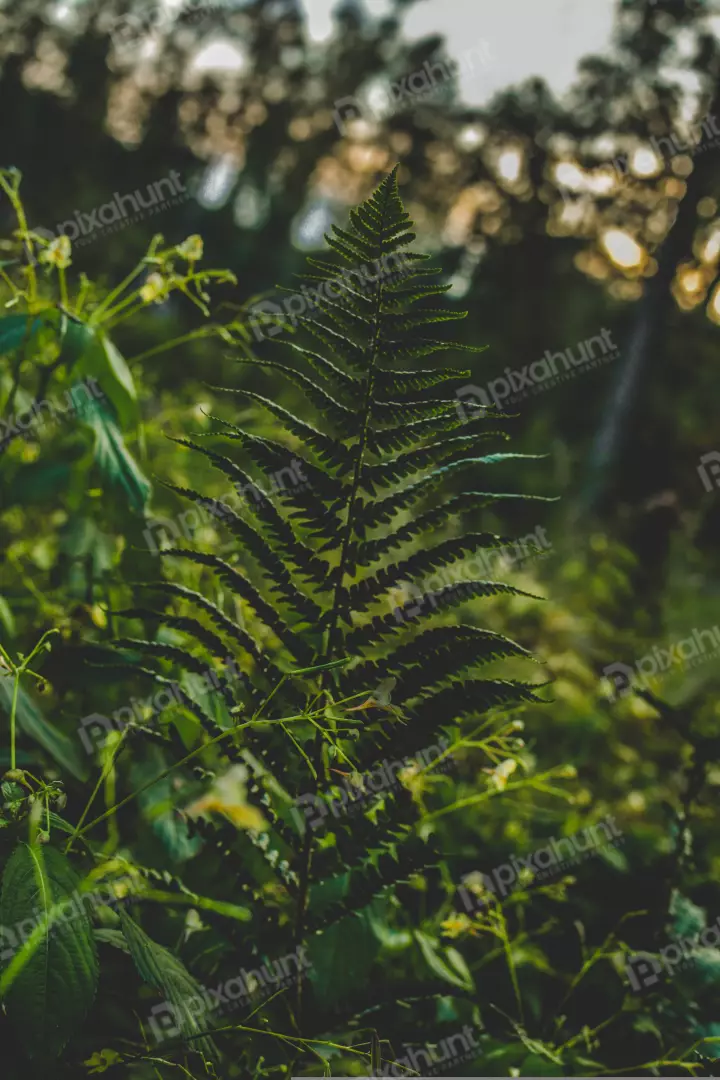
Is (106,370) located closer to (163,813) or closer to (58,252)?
(58,252)

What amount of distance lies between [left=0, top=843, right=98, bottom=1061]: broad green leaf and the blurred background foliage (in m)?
0.42

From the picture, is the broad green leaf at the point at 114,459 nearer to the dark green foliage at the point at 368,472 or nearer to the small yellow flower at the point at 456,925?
the dark green foliage at the point at 368,472

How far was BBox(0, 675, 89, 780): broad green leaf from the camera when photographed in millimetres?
1192

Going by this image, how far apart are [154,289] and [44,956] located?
1223 millimetres

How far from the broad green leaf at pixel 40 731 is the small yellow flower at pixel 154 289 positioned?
0.79 metres

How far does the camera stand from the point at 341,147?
18219 mm

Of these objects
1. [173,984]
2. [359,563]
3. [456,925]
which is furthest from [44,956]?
[456,925]

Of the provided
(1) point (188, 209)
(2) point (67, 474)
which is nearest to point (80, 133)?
(1) point (188, 209)

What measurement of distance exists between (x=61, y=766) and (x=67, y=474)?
0.64 meters

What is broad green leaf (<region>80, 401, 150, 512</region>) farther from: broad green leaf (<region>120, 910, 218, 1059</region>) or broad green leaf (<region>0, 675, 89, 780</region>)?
broad green leaf (<region>120, 910, 218, 1059</region>)

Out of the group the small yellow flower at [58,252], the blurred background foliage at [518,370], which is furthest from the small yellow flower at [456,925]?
the small yellow flower at [58,252]

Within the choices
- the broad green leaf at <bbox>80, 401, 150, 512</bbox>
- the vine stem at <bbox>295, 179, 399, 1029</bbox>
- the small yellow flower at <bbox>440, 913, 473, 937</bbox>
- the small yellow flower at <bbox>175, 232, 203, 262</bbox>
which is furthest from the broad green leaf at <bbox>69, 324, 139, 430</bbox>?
the small yellow flower at <bbox>440, 913, 473, 937</bbox>

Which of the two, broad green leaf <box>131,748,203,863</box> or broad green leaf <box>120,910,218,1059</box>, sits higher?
broad green leaf <box>131,748,203,863</box>

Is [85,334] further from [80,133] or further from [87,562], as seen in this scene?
[80,133]
